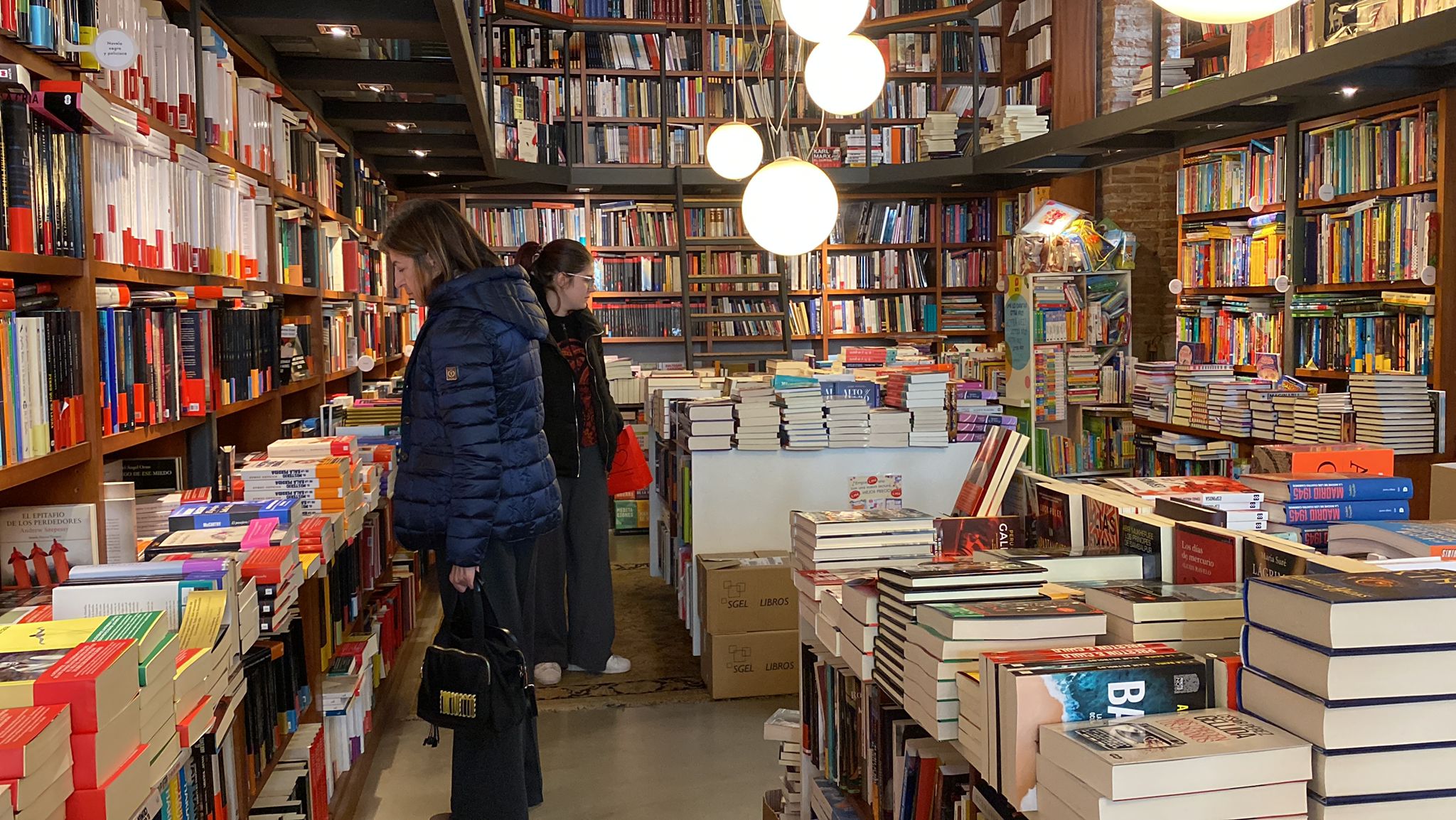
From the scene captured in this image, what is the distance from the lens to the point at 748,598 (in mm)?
4266

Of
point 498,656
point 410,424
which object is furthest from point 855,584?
point 410,424

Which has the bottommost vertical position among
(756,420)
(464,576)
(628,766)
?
(628,766)

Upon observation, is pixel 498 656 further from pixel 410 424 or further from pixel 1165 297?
pixel 1165 297

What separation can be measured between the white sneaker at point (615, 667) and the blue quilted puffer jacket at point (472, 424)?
187 centimetres

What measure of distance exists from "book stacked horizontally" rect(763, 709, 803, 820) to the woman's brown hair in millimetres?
1338

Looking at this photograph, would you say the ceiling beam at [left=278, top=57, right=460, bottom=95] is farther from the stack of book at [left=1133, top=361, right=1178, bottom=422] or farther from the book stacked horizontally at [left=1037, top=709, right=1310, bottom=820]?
the stack of book at [left=1133, top=361, right=1178, bottom=422]

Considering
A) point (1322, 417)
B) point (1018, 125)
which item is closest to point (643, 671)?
point (1322, 417)

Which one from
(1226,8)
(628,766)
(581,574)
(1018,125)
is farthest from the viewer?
(1018,125)

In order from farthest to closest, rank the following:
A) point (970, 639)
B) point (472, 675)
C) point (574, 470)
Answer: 1. point (574, 470)
2. point (472, 675)
3. point (970, 639)

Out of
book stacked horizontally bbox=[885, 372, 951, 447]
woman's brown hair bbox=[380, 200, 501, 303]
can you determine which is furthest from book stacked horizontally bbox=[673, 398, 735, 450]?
woman's brown hair bbox=[380, 200, 501, 303]

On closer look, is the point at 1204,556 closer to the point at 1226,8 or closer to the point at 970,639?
the point at 970,639

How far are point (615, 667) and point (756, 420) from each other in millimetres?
1127

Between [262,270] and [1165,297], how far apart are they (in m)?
7.22

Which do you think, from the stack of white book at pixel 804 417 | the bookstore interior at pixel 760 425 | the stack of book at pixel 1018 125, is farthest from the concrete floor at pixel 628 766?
the stack of book at pixel 1018 125
